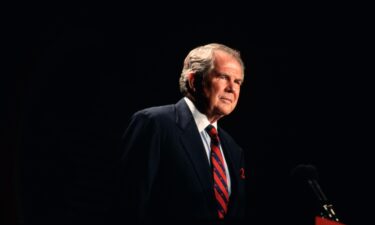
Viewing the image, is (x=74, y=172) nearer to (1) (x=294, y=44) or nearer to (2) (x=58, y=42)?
(2) (x=58, y=42)

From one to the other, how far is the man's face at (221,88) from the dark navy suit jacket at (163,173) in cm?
20

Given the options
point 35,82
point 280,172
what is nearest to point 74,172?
point 35,82

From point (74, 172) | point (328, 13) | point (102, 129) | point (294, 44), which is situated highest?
point (328, 13)

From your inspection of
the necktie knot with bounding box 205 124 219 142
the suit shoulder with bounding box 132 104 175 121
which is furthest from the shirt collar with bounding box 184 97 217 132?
the suit shoulder with bounding box 132 104 175 121

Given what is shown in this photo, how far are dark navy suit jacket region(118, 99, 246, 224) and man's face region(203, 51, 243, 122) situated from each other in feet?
0.65

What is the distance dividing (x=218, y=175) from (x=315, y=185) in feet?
1.45

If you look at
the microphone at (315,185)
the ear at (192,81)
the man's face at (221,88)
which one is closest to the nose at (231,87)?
the man's face at (221,88)

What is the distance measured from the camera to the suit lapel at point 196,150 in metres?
1.84

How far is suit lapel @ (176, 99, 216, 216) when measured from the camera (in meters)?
1.84

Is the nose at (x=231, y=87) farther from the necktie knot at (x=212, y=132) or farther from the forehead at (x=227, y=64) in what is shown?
the necktie knot at (x=212, y=132)

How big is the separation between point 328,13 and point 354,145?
33.8 inches

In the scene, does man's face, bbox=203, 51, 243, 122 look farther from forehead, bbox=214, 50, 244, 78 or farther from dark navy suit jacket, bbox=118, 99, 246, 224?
dark navy suit jacket, bbox=118, 99, 246, 224

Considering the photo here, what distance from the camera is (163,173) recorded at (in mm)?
1862

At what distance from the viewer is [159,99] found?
89.0 inches
